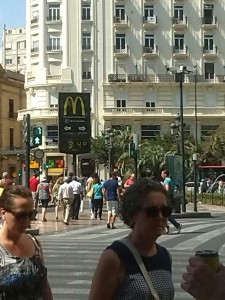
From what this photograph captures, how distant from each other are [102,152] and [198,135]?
1058 centimetres

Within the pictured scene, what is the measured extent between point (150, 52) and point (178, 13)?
206 inches

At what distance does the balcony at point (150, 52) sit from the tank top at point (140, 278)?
71.9m

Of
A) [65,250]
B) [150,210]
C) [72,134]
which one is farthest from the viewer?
[72,134]

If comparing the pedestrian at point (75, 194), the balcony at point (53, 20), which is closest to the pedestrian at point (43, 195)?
the pedestrian at point (75, 194)

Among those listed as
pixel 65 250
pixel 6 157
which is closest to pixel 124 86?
pixel 6 157

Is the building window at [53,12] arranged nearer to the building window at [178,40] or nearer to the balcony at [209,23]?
the building window at [178,40]

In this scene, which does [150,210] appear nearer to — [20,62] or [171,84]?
[171,84]

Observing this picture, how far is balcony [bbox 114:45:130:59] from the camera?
75.2 meters

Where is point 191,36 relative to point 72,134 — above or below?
above

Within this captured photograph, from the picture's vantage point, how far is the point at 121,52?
247ft

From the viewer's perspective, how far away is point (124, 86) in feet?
244

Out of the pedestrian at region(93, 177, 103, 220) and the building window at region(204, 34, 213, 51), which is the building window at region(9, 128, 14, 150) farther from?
the pedestrian at region(93, 177, 103, 220)

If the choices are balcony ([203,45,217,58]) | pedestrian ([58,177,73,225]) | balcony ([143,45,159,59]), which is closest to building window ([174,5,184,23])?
balcony ([143,45,159,59])

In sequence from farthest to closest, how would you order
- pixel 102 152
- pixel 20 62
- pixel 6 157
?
pixel 20 62, pixel 6 157, pixel 102 152
